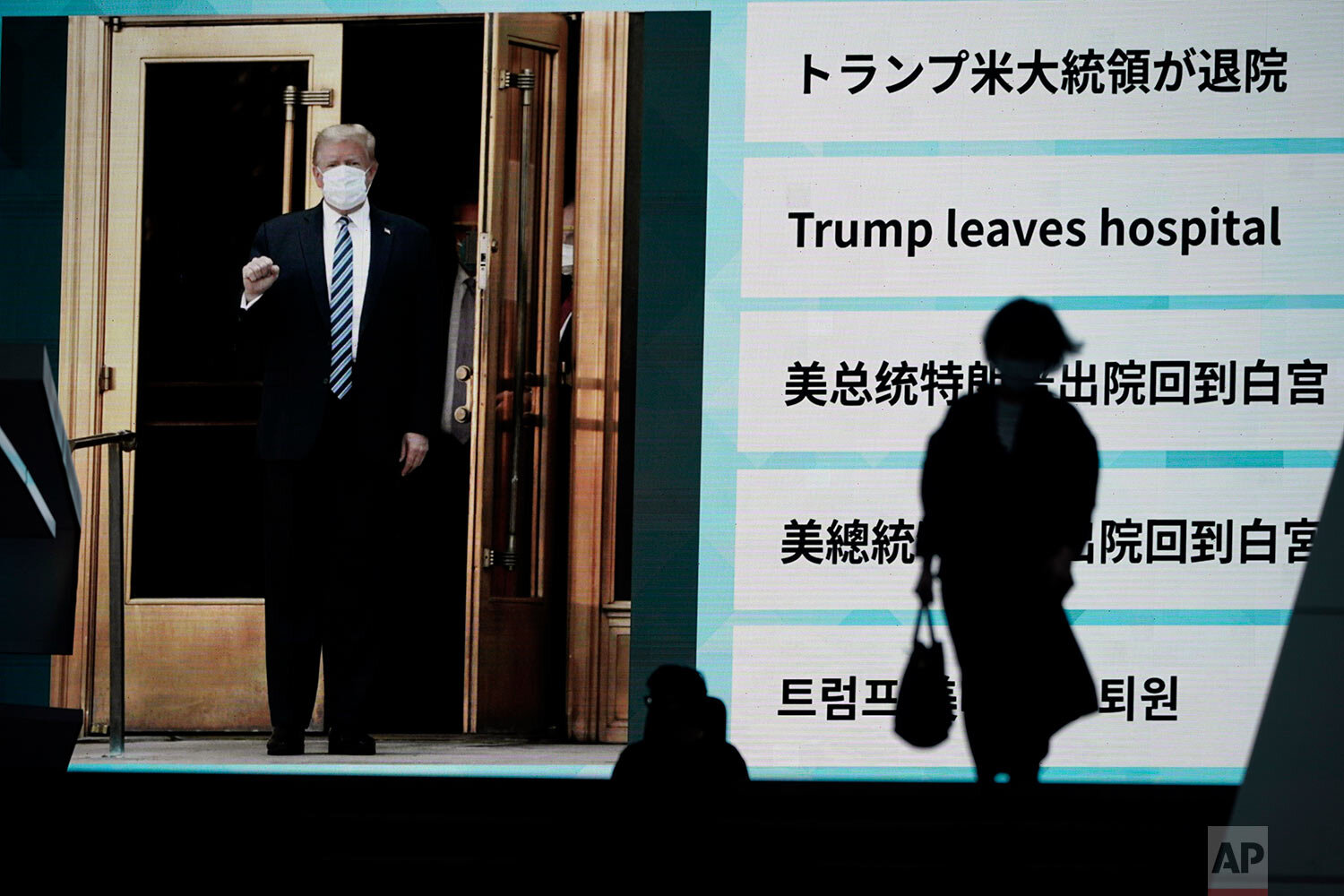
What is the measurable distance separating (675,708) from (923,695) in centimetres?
54

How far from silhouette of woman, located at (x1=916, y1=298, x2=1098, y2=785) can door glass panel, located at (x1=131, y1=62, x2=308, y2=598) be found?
1782 mm

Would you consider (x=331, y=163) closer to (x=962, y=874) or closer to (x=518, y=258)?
(x=518, y=258)

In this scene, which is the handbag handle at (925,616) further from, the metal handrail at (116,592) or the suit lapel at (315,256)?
the metal handrail at (116,592)

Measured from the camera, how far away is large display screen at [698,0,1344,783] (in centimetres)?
457

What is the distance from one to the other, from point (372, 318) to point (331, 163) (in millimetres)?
410

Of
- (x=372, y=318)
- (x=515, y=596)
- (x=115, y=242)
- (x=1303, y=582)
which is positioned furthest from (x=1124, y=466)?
(x=115, y=242)

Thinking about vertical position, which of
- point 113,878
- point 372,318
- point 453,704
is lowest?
point 113,878

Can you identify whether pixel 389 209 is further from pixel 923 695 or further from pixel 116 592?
pixel 923 695

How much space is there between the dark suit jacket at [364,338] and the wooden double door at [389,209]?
4cm

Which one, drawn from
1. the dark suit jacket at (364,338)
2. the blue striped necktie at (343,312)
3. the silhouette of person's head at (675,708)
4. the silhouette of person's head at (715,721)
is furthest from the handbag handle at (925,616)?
the blue striped necktie at (343,312)

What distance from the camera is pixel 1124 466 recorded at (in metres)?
4.61

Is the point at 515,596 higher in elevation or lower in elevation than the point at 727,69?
lower

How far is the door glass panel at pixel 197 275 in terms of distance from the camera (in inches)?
187

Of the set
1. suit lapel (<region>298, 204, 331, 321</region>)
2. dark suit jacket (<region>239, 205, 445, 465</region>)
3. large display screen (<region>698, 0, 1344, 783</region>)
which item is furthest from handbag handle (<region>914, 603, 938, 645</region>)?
suit lapel (<region>298, 204, 331, 321</region>)
